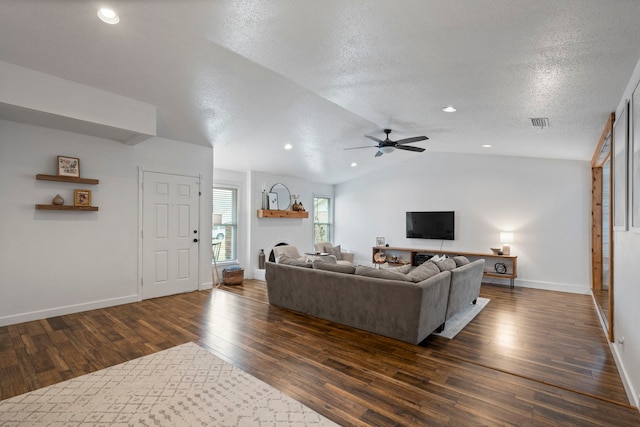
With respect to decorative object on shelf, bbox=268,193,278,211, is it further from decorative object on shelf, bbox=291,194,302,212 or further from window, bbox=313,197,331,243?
window, bbox=313,197,331,243

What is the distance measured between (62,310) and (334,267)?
3.65 metres

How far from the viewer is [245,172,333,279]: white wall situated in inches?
294

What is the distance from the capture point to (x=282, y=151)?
6.42m

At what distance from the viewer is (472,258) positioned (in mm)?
7172

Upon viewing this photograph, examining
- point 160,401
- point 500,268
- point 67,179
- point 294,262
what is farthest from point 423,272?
point 67,179

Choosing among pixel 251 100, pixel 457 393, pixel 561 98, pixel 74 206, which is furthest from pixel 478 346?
pixel 74 206

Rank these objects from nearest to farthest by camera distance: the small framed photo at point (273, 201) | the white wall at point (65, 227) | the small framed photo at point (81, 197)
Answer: the white wall at point (65, 227), the small framed photo at point (81, 197), the small framed photo at point (273, 201)

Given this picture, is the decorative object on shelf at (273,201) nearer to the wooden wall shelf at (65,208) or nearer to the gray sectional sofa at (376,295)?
the gray sectional sofa at (376,295)

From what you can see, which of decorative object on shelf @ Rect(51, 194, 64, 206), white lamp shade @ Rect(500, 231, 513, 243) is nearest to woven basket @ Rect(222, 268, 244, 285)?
decorative object on shelf @ Rect(51, 194, 64, 206)

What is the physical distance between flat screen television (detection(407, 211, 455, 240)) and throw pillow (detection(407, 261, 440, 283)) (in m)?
3.90

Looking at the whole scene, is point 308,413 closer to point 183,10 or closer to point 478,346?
point 478,346

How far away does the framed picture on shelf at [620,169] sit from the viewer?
8.70 feet

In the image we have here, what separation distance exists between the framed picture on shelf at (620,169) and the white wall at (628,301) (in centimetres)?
10

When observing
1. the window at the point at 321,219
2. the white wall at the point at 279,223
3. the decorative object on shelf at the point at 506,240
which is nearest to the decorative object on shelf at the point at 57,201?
the white wall at the point at 279,223
